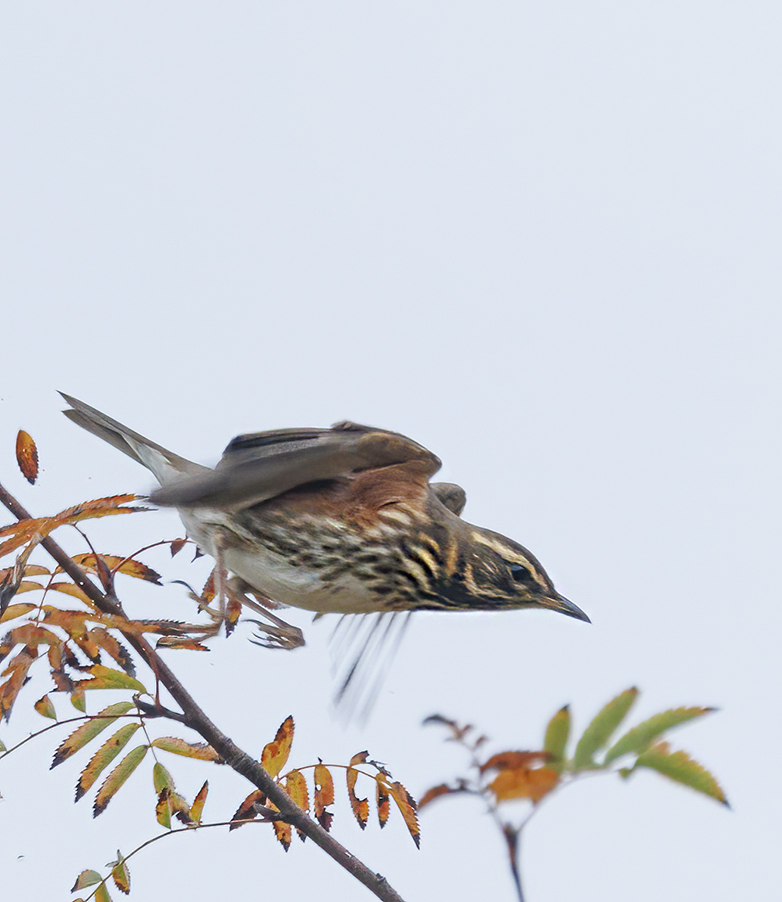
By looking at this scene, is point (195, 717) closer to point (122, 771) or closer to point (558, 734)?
point (122, 771)

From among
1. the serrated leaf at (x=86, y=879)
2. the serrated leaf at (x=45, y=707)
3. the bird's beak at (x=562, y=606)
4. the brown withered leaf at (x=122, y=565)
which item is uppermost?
the bird's beak at (x=562, y=606)

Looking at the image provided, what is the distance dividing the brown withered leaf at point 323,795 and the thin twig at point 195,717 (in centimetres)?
21

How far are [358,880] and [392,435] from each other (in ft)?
6.93

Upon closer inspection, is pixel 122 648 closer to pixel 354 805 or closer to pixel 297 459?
pixel 354 805

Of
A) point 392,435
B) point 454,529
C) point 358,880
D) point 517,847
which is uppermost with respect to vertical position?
point 392,435

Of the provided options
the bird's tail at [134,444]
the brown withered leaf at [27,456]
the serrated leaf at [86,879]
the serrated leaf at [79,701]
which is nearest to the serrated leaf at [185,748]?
the serrated leaf at [79,701]

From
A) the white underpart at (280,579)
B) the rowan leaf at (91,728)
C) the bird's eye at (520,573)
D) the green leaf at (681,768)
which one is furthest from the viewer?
the bird's eye at (520,573)

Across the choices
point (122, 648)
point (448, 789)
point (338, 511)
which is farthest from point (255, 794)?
point (448, 789)

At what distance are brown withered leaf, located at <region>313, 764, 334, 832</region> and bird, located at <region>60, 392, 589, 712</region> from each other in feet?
2.44

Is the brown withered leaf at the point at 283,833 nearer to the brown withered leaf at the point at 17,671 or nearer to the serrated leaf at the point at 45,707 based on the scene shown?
the serrated leaf at the point at 45,707

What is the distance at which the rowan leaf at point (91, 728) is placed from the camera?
329cm

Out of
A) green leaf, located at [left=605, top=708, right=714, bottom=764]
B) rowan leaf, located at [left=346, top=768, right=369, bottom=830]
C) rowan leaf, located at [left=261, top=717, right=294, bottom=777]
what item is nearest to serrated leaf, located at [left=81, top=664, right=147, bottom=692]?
rowan leaf, located at [left=261, top=717, right=294, bottom=777]

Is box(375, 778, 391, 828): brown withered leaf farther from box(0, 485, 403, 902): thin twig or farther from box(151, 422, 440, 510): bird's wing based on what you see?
box(151, 422, 440, 510): bird's wing

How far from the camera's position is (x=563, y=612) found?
4512mm
